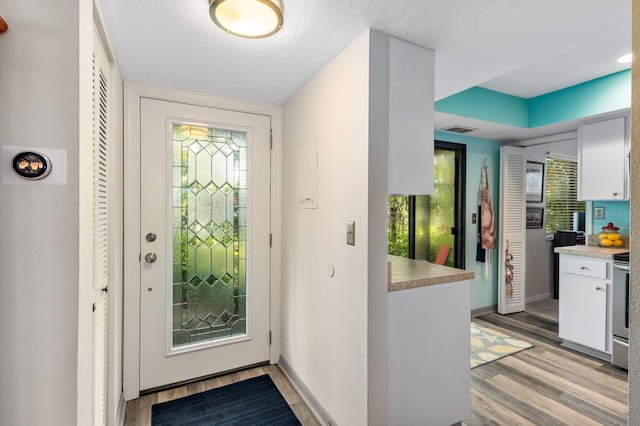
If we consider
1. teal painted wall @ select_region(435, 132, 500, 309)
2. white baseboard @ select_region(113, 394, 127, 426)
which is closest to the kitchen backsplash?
teal painted wall @ select_region(435, 132, 500, 309)

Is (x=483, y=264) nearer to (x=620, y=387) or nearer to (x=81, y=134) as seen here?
(x=620, y=387)

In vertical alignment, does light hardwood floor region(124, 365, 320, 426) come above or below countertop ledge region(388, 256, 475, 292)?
below

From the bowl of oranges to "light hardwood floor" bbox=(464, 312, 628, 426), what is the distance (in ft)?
3.56

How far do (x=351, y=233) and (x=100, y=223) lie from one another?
1268 millimetres

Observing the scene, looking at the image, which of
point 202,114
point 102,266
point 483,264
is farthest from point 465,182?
point 102,266

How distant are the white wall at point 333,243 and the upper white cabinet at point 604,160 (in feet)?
9.25

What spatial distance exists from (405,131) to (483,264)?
291cm

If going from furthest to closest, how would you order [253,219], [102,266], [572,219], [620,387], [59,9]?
1. [572,219]
2. [253,219]
3. [620,387]
4. [102,266]
5. [59,9]

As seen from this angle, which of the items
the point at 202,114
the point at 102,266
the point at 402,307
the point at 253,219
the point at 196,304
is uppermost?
the point at 202,114

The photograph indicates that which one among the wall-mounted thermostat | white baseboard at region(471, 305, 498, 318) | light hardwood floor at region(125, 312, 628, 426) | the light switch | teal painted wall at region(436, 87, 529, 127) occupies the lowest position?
light hardwood floor at region(125, 312, 628, 426)

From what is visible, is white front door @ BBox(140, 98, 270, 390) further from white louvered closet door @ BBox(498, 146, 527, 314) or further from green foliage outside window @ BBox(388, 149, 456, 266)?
white louvered closet door @ BBox(498, 146, 527, 314)

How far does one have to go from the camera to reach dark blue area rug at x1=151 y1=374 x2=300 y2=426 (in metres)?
1.98

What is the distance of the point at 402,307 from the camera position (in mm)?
1656

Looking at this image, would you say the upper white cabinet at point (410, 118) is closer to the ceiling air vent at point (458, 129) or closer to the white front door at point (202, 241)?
the white front door at point (202, 241)
